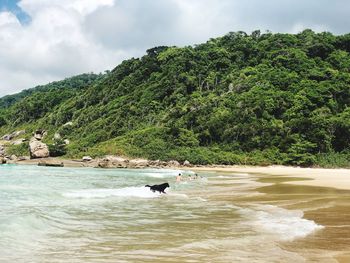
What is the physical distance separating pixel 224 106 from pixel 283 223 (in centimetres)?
7589

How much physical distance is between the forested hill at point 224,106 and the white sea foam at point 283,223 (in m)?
50.3

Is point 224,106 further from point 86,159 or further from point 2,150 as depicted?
point 2,150

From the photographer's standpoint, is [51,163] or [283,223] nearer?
[283,223]

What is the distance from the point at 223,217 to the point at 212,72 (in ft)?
315

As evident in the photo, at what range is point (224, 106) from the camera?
88625 mm

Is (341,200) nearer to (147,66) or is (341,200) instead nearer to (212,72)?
(212,72)

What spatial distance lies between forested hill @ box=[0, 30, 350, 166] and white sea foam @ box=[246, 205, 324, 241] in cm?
5026

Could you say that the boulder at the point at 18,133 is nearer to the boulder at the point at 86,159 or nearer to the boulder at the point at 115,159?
the boulder at the point at 86,159

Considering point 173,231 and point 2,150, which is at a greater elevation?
point 2,150

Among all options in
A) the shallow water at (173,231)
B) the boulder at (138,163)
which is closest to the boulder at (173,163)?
the boulder at (138,163)

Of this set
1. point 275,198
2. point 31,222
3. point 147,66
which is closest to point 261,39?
point 147,66

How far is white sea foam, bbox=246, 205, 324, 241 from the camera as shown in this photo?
11.8 m

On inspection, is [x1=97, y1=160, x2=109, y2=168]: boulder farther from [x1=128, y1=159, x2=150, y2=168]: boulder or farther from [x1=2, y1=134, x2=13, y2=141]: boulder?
[x1=2, y1=134, x2=13, y2=141]: boulder

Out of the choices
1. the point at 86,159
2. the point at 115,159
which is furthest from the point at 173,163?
the point at 86,159
